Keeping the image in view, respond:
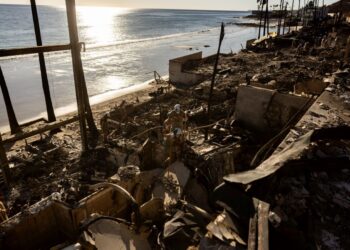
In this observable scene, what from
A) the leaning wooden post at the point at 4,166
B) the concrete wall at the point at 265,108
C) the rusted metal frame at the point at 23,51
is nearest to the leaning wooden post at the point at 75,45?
the rusted metal frame at the point at 23,51

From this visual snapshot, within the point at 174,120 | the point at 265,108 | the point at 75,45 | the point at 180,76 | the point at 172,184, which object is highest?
the point at 75,45

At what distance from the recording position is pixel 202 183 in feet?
22.7

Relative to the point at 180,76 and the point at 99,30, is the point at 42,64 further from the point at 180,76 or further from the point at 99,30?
the point at 99,30

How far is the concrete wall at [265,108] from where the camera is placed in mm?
8367

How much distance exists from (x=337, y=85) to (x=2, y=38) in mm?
56966

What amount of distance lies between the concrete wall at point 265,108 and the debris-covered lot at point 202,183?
0.03 metres

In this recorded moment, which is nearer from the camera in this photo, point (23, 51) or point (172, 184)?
point (172, 184)

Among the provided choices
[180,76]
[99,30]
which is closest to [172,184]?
[180,76]

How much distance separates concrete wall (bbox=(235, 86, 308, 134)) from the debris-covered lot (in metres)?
0.03

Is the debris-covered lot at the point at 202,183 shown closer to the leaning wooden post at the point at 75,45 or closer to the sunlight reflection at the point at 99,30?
the leaning wooden post at the point at 75,45

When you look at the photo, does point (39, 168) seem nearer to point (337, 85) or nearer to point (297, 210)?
point (297, 210)

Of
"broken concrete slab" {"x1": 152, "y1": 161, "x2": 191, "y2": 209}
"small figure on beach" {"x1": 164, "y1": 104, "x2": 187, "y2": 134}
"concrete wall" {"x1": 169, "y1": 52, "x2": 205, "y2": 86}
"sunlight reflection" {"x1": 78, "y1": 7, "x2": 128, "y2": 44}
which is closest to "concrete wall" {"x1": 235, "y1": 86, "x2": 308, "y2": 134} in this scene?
"small figure on beach" {"x1": 164, "y1": 104, "x2": 187, "y2": 134}

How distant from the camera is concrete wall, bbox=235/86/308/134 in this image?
837 centimetres

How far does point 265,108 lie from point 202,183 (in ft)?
11.4
